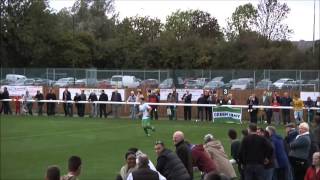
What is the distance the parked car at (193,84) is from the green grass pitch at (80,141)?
10346 millimetres

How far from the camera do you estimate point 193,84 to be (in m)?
49.3

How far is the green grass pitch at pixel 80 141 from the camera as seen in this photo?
61.6ft

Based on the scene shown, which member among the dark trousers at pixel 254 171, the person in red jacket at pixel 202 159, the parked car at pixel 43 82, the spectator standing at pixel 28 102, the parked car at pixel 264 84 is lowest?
the dark trousers at pixel 254 171

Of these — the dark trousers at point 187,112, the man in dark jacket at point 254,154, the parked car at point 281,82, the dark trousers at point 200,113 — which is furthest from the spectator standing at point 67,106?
the man in dark jacket at point 254,154

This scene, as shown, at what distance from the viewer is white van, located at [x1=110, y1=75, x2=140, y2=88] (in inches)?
1969

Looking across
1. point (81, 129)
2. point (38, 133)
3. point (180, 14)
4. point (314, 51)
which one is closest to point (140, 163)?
point (38, 133)

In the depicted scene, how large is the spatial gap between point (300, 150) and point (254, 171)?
176cm

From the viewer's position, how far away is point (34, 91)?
48969 millimetres

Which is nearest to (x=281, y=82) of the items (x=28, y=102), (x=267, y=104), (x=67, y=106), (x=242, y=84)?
(x=242, y=84)

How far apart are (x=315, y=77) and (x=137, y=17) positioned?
59.7m

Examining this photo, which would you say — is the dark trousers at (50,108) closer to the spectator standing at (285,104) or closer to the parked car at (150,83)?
the parked car at (150,83)

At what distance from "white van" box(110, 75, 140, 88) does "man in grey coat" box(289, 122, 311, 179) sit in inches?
1350

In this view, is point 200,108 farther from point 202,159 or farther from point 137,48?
point 137,48

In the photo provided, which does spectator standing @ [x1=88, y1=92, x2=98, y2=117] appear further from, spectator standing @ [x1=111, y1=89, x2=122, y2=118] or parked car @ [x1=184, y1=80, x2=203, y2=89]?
parked car @ [x1=184, y1=80, x2=203, y2=89]
